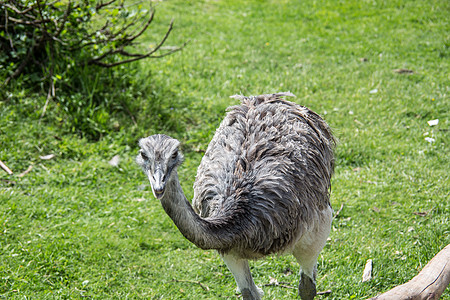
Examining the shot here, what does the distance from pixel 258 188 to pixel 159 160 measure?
89cm

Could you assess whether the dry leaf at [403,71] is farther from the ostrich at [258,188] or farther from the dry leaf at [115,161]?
the dry leaf at [115,161]

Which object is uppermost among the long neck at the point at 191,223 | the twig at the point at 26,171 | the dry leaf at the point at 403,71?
the long neck at the point at 191,223

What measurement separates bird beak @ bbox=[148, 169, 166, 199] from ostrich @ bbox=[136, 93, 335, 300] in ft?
0.30

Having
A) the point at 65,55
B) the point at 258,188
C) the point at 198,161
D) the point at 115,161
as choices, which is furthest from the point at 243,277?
the point at 65,55

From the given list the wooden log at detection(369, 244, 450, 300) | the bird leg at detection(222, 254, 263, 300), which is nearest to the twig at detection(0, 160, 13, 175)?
the bird leg at detection(222, 254, 263, 300)

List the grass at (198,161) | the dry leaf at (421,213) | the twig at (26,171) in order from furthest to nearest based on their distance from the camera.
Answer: the twig at (26,171) < the dry leaf at (421,213) < the grass at (198,161)

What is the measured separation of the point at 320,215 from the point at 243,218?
0.75m

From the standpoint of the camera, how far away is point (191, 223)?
2965mm

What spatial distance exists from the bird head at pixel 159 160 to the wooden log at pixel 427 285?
1.32 metres

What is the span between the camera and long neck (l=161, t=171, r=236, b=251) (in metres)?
2.91

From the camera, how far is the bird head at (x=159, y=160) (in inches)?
108

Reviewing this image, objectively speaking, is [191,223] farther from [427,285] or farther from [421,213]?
[421,213]

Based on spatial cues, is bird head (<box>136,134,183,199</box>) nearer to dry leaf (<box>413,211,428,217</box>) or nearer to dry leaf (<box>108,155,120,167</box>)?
dry leaf (<box>108,155,120,167</box>)

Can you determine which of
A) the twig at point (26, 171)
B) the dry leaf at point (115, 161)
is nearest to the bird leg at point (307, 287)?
the dry leaf at point (115, 161)
